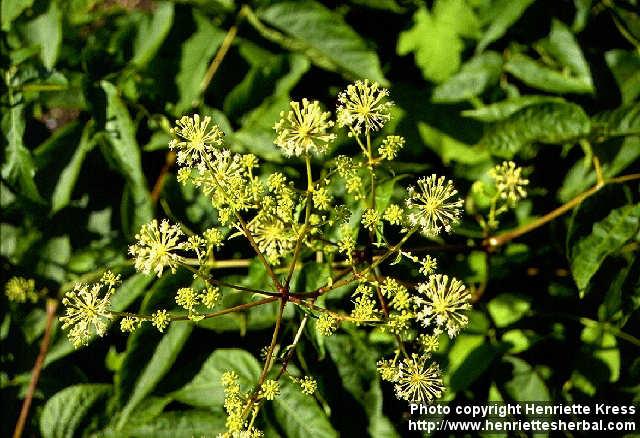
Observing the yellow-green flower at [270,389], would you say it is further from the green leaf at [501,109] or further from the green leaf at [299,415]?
the green leaf at [501,109]

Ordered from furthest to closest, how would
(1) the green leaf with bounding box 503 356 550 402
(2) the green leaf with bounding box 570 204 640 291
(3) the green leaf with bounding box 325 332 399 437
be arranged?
1. (1) the green leaf with bounding box 503 356 550 402
2. (3) the green leaf with bounding box 325 332 399 437
3. (2) the green leaf with bounding box 570 204 640 291

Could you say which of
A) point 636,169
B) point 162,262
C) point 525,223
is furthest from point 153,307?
point 636,169

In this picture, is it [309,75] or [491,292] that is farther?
[309,75]

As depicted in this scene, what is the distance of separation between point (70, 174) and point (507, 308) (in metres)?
1.97

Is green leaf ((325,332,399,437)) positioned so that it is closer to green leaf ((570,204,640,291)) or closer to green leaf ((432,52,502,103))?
green leaf ((570,204,640,291))

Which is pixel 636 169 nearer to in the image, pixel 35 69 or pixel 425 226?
pixel 425 226

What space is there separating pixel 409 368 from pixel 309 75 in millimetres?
1689

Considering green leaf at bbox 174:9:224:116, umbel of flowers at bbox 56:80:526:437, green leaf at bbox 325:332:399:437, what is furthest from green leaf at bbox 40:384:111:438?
green leaf at bbox 174:9:224:116

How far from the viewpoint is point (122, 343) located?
112 inches

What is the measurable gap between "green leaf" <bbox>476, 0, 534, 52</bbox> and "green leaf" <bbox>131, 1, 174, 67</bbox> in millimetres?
1380

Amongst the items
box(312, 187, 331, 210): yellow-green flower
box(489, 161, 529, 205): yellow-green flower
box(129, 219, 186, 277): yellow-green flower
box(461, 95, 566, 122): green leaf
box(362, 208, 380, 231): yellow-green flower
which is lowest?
box(129, 219, 186, 277): yellow-green flower

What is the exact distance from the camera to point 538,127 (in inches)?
86.1

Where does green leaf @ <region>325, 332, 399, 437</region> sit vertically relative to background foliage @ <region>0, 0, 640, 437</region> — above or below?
below

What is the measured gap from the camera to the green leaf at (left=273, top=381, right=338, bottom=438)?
2.16 metres
